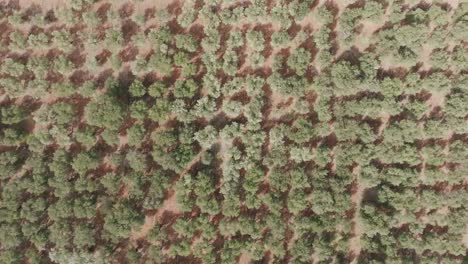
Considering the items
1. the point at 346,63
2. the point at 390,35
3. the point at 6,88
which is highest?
the point at 390,35

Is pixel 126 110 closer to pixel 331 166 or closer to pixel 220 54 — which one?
pixel 220 54

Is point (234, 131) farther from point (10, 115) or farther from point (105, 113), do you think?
point (10, 115)

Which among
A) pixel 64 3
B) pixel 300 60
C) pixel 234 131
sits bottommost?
pixel 234 131

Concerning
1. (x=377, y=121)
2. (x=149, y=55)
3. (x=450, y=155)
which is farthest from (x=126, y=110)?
(x=450, y=155)

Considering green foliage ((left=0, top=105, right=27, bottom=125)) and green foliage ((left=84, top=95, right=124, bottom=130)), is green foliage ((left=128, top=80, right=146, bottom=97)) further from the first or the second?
green foliage ((left=0, top=105, right=27, bottom=125))

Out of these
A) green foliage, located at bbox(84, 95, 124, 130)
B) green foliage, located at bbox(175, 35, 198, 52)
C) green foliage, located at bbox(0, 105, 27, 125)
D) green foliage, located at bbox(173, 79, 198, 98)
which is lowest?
green foliage, located at bbox(0, 105, 27, 125)

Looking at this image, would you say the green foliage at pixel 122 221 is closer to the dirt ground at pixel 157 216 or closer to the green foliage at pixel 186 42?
the dirt ground at pixel 157 216

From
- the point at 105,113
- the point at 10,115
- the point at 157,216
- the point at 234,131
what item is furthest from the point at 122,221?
the point at 10,115

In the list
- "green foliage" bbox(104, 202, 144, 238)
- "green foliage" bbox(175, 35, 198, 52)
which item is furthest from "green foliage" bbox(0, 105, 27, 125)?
A: "green foliage" bbox(175, 35, 198, 52)
